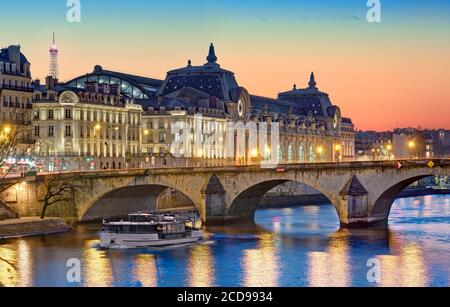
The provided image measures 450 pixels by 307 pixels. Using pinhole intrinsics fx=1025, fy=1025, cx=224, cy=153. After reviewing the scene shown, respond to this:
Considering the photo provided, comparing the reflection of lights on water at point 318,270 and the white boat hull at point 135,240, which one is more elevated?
the white boat hull at point 135,240

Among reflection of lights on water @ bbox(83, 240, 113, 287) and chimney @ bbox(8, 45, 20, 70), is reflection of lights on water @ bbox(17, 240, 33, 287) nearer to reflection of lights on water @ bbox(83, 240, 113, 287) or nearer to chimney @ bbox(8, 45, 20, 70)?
reflection of lights on water @ bbox(83, 240, 113, 287)

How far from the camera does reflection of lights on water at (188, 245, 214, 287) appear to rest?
2263 inches

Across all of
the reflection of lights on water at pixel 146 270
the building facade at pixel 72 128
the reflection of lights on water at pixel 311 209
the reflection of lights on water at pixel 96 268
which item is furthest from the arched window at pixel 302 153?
the reflection of lights on water at pixel 146 270

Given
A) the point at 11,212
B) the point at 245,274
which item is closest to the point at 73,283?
the point at 245,274

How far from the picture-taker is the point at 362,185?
278 ft

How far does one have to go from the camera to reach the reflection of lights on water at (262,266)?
2267 inches

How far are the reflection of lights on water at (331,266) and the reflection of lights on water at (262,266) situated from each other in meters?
2.20

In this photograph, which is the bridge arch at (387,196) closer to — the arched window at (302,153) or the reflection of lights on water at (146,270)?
the reflection of lights on water at (146,270)

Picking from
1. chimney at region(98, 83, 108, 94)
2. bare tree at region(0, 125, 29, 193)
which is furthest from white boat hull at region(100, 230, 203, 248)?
chimney at region(98, 83, 108, 94)

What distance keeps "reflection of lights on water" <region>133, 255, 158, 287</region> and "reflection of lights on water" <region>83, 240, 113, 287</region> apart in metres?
1.65

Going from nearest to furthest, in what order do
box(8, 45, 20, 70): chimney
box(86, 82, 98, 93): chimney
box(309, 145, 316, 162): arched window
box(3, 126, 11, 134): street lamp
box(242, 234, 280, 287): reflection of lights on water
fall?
box(242, 234, 280, 287): reflection of lights on water
box(3, 126, 11, 134): street lamp
box(8, 45, 20, 70): chimney
box(86, 82, 98, 93): chimney
box(309, 145, 316, 162): arched window

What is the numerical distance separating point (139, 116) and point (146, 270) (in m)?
71.3
